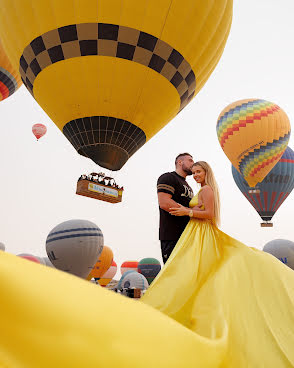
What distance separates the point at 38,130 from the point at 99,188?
1496 centimetres

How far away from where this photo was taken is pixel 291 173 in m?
23.2

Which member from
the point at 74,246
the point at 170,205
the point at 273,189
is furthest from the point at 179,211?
the point at 273,189

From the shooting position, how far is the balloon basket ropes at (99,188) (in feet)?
38.0

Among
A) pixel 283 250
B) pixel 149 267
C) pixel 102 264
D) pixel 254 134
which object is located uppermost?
pixel 254 134

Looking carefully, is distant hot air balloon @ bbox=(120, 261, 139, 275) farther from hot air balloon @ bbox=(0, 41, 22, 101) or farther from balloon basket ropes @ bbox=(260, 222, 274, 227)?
hot air balloon @ bbox=(0, 41, 22, 101)

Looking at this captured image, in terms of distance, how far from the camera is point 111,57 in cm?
816

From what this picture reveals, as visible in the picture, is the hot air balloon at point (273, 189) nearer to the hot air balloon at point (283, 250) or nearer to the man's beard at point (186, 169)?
the hot air balloon at point (283, 250)

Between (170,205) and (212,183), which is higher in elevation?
(212,183)

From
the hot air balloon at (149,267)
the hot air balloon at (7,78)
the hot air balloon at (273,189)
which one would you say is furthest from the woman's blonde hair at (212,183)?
the hot air balloon at (149,267)

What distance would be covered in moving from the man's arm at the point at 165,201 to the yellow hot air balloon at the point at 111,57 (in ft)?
18.8

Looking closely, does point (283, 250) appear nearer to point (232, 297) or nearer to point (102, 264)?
point (102, 264)

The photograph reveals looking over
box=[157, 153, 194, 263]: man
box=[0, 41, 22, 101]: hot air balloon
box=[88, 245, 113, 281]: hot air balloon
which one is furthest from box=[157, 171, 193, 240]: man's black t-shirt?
box=[88, 245, 113, 281]: hot air balloon

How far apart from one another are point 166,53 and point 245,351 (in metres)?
8.17

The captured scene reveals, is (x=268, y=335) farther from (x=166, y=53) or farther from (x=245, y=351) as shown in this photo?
(x=166, y=53)
